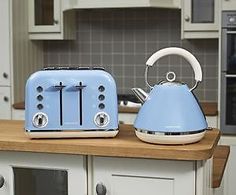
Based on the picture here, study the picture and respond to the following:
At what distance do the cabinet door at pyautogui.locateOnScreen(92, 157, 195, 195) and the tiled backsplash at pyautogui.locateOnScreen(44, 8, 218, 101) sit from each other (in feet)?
7.97

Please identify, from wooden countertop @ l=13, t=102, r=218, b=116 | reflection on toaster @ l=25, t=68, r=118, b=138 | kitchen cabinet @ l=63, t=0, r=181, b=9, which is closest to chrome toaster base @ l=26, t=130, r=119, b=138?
reflection on toaster @ l=25, t=68, r=118, b=138

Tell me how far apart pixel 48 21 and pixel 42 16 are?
0.08m

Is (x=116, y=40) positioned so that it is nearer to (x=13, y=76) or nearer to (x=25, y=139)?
(x=13, y=76)

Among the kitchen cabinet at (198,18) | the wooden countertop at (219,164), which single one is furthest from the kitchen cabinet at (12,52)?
the wooden countertop at (219,164)

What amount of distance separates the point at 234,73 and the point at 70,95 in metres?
1.90

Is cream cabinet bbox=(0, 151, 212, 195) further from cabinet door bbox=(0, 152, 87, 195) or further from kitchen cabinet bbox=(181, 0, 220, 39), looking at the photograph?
kitchen cabinet bbox=(181, 0, 220, 39)

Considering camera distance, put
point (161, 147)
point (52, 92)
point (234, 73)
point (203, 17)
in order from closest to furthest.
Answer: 1. point (161, 147)
2. point (52, 92)
3. point (234, 73)
4. point (203, 17)

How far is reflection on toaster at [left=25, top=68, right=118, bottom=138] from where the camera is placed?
149 cm

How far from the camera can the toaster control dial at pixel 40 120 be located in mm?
1498

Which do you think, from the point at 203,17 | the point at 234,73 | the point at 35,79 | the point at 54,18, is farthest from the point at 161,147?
the point at 54,18

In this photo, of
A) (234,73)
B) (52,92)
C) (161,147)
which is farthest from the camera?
(234,73)

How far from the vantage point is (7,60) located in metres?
3.56

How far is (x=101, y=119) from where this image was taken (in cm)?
150

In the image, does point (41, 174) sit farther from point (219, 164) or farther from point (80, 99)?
point (219, 164)
